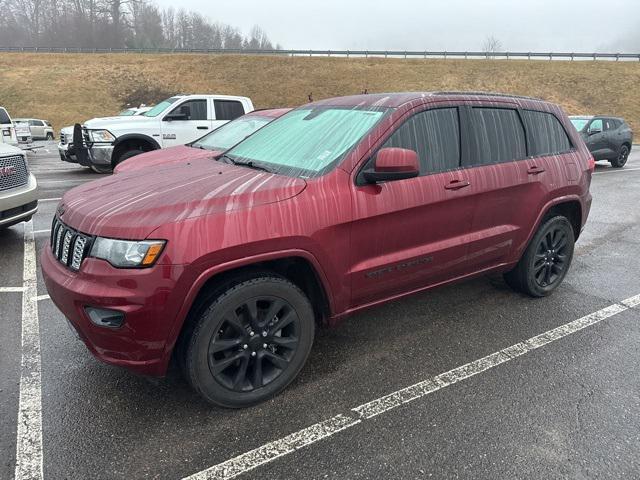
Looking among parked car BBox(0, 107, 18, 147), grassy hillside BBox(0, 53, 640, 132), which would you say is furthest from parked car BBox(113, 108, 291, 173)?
grassy hillside BBox(0, 53, 640, 132)

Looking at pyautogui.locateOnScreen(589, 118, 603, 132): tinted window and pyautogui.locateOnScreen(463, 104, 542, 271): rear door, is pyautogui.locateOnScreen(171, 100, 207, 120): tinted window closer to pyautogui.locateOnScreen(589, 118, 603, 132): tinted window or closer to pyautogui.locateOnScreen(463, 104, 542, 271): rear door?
pyautogui.locateOnScreen(463, 104, 542, 271): rear door

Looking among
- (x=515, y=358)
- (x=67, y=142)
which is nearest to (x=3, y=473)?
(x=515, y=358)

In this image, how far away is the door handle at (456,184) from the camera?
10.5 feet

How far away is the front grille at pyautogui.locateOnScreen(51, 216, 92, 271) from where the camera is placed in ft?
7.89

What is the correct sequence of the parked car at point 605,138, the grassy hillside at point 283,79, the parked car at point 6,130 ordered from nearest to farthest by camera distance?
the parked car at point 6,130 < the parked car at point 605,138 < the grassy hillside at point 283,79

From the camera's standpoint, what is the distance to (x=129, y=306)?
7.38 feet

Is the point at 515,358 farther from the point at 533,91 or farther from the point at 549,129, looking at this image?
the point at 533,91

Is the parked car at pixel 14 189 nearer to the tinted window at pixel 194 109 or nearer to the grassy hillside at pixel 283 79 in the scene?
the tinted window at pixel 194 109

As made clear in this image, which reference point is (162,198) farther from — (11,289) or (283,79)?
(283,79)

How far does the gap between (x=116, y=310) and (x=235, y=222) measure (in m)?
0.72

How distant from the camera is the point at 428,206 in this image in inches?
122

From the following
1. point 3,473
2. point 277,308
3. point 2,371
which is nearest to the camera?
point 3,473

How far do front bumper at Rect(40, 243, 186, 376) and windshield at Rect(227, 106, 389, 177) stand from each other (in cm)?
108

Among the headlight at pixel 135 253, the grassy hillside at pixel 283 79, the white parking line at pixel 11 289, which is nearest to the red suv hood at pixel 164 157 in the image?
the white parking line at pixel 11 289
